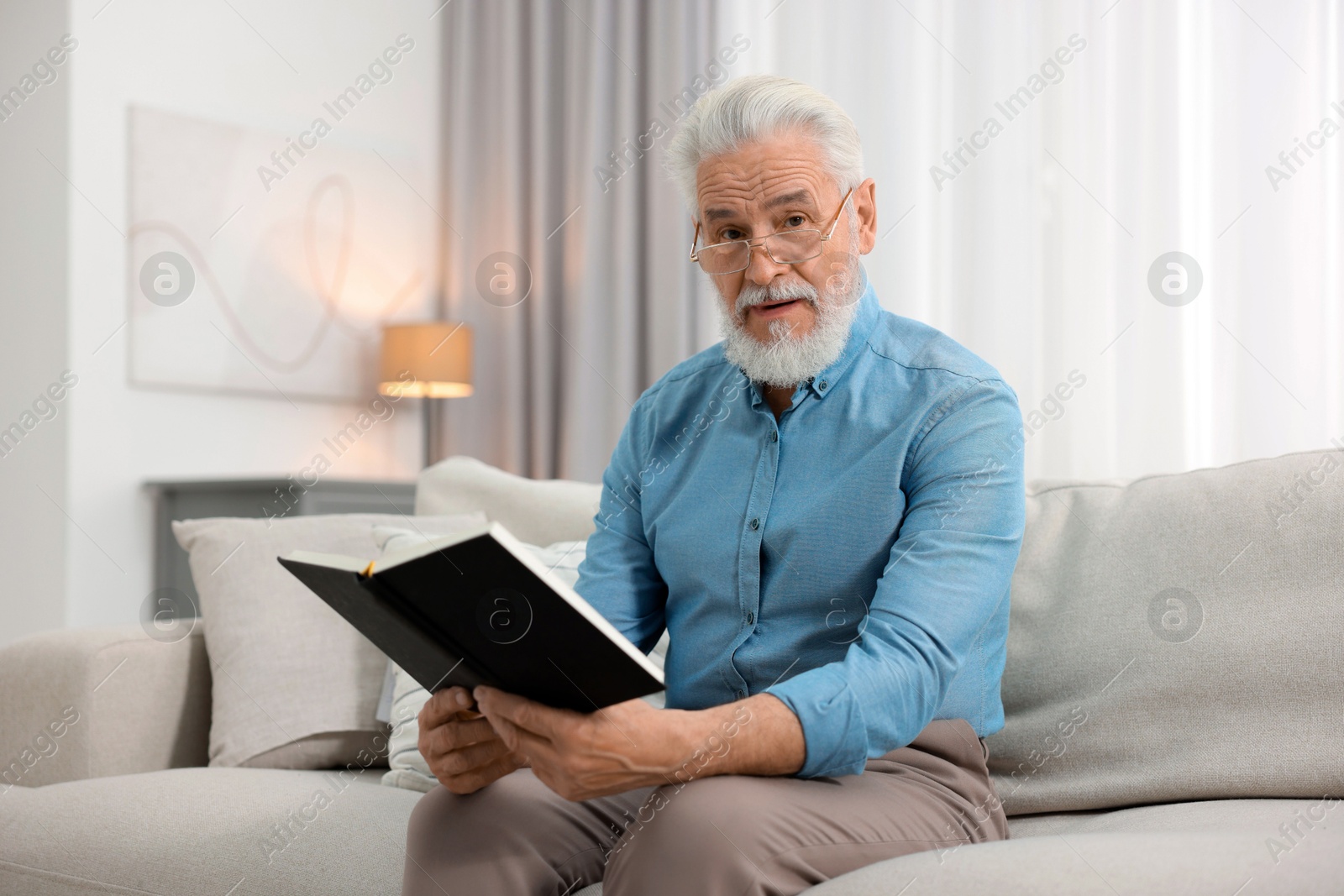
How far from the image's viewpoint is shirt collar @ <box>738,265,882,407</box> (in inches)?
52.3

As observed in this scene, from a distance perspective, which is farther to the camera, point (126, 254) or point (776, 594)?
point (126, 254)

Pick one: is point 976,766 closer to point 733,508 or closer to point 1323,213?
point 733,508

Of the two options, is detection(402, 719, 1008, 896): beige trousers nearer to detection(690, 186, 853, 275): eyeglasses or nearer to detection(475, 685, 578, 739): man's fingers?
detection(475, 685, 578, 739): man's fingers

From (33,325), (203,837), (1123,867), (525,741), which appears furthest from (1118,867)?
(33,325)

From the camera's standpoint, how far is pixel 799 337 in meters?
1.33

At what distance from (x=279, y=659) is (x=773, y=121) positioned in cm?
110

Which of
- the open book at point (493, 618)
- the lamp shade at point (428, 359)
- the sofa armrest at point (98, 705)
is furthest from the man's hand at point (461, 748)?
the lamp shade at point (428, 359)

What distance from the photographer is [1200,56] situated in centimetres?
262

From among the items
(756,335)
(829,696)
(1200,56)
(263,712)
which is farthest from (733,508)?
(1200,56)

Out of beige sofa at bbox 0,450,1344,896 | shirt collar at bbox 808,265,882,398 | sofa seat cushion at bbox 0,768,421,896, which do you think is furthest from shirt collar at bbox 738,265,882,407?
sofa seat cushion at bbox 0,768,421,896

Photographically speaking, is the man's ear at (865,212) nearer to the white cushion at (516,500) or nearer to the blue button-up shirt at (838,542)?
the blue button-up shirt at (838,542)

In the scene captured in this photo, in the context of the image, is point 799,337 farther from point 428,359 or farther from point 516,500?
point 428,359

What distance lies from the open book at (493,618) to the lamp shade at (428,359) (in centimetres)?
267

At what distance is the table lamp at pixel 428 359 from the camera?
144 inches
